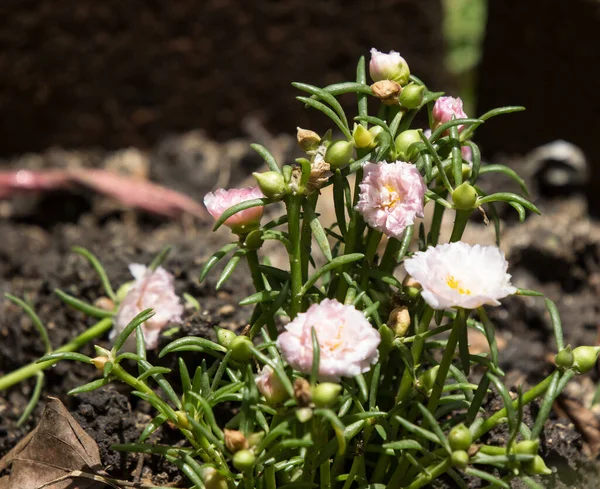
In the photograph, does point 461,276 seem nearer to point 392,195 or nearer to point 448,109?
point 392,195

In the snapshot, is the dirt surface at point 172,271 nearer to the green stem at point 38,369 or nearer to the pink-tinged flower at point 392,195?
the green stem at point 38,369

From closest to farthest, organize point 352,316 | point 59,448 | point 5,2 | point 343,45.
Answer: point 352,316
point 59,448
point 5,2
point 343,45

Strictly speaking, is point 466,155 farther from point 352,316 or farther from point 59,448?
point 59,448

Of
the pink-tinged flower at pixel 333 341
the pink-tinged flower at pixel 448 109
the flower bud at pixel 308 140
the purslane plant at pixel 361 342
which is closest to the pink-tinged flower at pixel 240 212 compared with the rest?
the purslane plant at pixel 361 342

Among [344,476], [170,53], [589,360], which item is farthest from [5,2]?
[589,360]

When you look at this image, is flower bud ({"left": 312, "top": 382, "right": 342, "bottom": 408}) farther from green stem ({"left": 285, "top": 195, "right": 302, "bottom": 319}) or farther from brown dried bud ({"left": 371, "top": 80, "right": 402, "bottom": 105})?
brown dried bud ({"left": 371, "top": 80, "right": 402, "bottom": 105})

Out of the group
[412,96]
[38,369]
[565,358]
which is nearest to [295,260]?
[412,96]

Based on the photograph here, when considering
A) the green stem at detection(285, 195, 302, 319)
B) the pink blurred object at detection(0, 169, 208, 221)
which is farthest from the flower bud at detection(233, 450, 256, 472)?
the pink blurred object at detection(0, 169, 208, 221)
